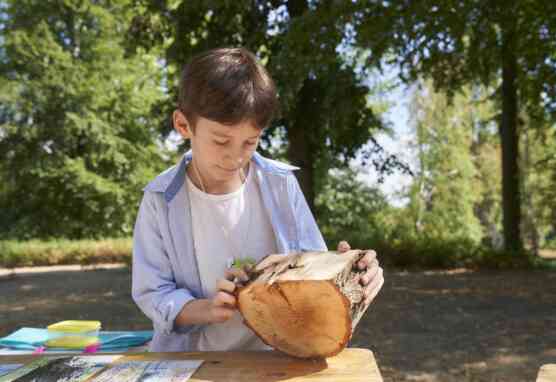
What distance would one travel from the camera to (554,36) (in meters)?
10.5

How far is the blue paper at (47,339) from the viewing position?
259 cm

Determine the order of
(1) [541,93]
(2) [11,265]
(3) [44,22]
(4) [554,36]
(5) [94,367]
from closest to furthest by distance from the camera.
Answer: (5) [94,367], (4) [554,36], (1) [541,93], (2) [11,265], (3) [44,22]

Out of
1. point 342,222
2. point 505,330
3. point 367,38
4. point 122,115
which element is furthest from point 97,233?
point 505,330

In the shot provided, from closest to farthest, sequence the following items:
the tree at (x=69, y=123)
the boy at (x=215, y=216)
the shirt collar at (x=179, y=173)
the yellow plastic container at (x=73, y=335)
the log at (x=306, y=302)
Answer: the log at (x=306, y=302) → the boy at (x=215, y=216) → the shirt collar at (x=179, y=173) → the yellow plastic container at (x=73, y=335) → the tree at (x=69, y=123)

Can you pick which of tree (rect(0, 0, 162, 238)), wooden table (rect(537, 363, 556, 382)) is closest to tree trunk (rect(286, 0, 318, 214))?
wooden table (rect(537, 363, 556, 382))

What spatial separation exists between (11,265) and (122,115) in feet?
31.7

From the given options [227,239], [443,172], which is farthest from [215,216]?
[443,172]

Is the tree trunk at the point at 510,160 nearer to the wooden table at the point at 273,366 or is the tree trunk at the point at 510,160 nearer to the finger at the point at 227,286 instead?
the wooden table at the point at 273,366

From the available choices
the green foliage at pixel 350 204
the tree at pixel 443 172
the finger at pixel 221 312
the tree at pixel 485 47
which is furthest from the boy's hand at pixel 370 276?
the tree at pixel 443 172

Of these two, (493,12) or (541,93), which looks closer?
(493,12)

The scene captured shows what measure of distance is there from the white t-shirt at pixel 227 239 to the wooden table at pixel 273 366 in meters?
0.27

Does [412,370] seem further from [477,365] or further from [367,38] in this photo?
[367,38]

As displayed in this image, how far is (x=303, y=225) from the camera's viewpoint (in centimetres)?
218

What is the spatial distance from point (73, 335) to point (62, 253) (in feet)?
57.3
